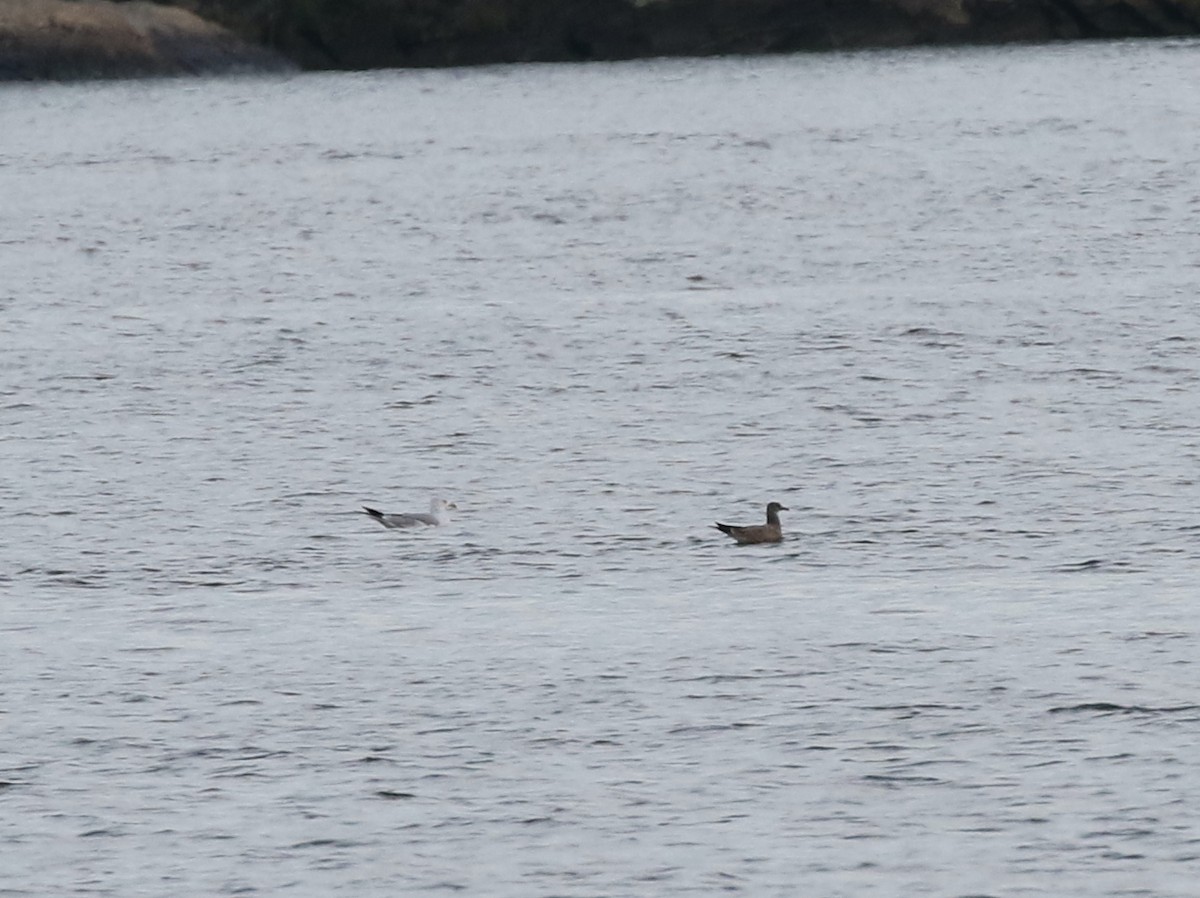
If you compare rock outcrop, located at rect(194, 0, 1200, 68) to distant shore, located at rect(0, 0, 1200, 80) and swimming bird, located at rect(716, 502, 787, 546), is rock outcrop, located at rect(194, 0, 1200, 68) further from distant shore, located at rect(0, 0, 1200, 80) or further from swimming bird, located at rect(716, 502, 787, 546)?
swimming bird, located at rect(716, 502, 787, 546)

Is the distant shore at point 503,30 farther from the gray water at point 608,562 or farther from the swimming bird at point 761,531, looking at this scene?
the swimming bird at point 761,531

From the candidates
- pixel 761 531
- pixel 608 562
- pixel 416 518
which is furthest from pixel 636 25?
pixel 608 562

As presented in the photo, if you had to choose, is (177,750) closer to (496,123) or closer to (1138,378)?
(1138,378)

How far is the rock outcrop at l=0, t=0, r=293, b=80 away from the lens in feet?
396

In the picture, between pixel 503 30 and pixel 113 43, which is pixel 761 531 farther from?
pixel 503 30

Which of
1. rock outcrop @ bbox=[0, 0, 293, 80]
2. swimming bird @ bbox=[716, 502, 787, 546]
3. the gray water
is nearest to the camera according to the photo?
the gray water

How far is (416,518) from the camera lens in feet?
80.4

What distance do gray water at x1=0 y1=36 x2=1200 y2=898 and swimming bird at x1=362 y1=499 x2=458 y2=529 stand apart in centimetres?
18

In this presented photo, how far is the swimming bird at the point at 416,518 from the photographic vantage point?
24.5 metres

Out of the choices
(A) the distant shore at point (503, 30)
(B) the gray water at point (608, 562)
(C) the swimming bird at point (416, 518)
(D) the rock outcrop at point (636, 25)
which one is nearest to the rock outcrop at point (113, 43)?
(A) the distant shore at point (503, 30)

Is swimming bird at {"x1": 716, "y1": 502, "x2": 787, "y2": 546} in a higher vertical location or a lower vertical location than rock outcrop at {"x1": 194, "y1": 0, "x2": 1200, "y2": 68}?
lower

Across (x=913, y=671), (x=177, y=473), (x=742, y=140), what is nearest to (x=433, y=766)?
(x=913, y=671)

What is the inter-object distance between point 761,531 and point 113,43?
106 metres

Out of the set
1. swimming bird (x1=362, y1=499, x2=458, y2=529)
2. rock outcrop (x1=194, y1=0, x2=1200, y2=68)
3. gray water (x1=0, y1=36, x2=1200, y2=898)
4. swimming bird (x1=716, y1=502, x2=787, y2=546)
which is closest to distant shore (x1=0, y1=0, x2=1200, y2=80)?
rock outcrop (x1=194, y1=0, x2=1200, y2=68)
